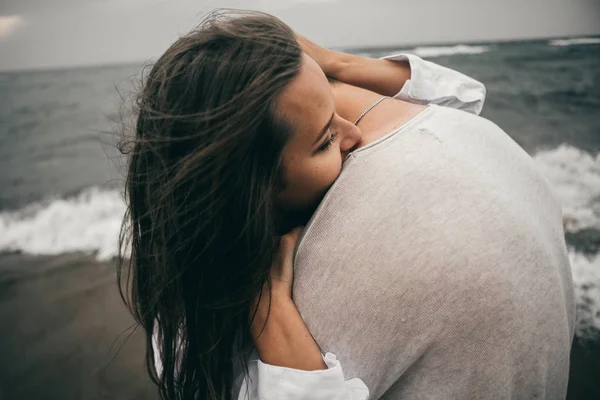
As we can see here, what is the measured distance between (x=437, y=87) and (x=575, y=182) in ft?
9.58

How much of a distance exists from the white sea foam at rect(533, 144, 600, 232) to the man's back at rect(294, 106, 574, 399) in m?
2.06

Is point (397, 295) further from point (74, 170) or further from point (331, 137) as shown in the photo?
point (74, 170)

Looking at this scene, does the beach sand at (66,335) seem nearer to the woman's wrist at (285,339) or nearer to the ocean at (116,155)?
the ocean at (116,155)

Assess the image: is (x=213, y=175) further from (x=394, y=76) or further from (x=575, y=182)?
(x=575, y=182)

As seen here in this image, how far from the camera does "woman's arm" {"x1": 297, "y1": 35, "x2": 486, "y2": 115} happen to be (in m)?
1.40

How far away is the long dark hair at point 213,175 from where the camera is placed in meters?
0.94

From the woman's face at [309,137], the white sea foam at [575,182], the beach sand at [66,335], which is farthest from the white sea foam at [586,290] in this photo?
the beach sand at [66,335]

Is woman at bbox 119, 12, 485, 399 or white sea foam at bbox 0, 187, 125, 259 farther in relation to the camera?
white sea foam at bbox 0, 187, 125, 259

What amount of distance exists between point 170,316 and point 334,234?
0.52m

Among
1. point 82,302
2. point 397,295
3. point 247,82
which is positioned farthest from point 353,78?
point 82,302

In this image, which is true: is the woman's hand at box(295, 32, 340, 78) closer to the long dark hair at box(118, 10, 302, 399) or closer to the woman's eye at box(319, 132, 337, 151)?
the long dark hair at box(118, 10, 302, 399)

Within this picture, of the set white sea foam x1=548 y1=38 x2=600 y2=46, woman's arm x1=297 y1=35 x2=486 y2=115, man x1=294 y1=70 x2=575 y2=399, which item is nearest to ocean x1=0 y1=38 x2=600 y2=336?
woman's arm x1=297 y1=35 x2=486 y2=115

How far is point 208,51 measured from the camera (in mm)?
965

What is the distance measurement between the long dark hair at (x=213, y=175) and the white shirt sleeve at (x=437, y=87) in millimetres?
458
